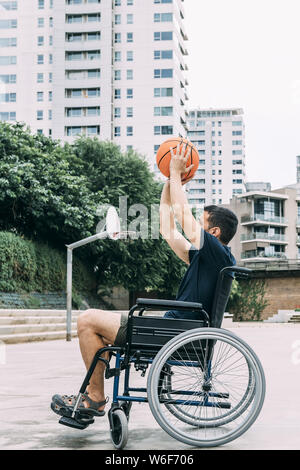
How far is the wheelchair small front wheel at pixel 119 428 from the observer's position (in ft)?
12.0

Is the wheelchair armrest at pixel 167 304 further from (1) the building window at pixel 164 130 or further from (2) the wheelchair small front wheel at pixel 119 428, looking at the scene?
(1) the building window at pixel 164 130

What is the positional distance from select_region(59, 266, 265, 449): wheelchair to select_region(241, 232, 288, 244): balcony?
73078mm

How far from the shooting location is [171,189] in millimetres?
4184

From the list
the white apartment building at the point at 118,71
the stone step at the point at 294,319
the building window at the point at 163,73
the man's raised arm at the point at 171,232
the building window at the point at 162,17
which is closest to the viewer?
the man's raised arm at the point at 171,232

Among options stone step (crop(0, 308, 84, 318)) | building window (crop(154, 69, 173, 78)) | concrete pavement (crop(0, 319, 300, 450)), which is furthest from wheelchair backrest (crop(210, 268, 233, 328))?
building window (crop(154, 69, 173, 78))

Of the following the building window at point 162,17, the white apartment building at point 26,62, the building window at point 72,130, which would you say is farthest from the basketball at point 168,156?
the white apartment building at point 26,62

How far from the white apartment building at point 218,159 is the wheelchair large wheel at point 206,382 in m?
122

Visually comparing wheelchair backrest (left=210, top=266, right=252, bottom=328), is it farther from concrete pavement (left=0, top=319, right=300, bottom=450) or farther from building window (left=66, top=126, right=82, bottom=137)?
building window (left=66, top=126, right=82, bottom=137)

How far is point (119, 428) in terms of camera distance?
3736 millimetres

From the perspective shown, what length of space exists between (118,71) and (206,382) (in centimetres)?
7011

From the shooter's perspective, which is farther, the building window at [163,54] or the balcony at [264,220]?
the balcony at [264,220]

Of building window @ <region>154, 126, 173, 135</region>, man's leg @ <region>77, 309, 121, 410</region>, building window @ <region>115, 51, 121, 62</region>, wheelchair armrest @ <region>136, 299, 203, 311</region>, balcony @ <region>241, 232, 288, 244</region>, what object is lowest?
man's leg @ <region>77, 309, 121, 410</region>

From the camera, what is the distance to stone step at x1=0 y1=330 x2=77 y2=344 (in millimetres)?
16438

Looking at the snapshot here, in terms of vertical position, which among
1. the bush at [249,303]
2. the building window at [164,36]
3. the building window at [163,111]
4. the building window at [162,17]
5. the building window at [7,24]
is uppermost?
the building window at [7,24]
